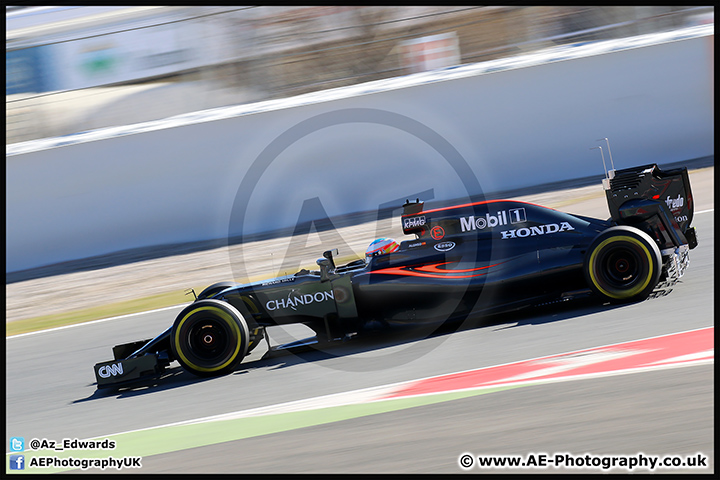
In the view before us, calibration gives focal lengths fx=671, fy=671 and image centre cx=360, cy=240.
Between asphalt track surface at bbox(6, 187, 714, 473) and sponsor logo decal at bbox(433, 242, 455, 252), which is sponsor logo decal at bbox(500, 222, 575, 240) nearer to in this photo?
sponsor logo decal at bbox(433, 242, 455, 252)

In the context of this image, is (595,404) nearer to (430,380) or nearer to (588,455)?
(588,455)

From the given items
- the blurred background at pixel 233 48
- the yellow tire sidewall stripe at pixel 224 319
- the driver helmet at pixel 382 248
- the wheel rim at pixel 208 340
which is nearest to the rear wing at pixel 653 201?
the driver helmet at pixel 382 248

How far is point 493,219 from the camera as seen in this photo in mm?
5906

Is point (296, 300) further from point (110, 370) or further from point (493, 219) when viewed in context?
point (493, 219)

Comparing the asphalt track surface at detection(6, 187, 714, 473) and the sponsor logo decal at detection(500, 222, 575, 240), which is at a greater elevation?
the sponsor logo decal at detection(500, 222, 575, 240)

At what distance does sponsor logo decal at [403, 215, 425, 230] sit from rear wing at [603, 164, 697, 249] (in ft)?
5.42

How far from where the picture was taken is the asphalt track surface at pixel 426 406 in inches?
152

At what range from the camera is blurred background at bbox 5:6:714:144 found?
14.1m

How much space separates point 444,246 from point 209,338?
2.21 meters

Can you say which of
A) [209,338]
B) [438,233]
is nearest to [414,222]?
[438,233]

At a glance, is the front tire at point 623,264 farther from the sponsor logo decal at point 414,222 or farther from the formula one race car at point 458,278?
the sponsor logo decal at point 414,222

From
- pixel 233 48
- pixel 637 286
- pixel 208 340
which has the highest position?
pixel 233 48

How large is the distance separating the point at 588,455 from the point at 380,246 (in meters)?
2.91

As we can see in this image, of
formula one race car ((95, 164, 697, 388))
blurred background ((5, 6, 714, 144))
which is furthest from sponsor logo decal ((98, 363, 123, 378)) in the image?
blurred background ((5, 6, 714, 144))
